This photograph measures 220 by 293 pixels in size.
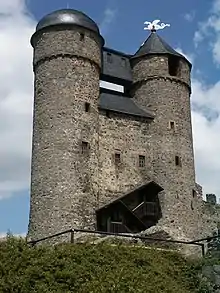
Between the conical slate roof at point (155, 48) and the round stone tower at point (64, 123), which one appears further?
the conical slate roof at point (155, 48)

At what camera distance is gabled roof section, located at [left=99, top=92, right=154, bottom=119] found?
3206cm

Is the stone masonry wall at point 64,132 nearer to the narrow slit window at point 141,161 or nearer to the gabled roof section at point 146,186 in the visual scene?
the gabled roof section at point 146,186

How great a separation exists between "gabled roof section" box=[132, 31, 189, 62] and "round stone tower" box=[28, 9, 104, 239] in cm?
344

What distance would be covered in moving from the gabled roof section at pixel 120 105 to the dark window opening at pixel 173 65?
313cm

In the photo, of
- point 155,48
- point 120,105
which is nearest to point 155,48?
point 155,48

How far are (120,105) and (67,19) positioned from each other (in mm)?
5647

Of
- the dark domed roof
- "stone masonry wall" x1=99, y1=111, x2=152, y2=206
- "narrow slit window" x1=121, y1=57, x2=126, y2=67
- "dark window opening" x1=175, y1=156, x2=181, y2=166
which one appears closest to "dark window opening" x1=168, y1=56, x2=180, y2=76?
"narrow slit window" x1=121, y1=57, x2=126, y2=67

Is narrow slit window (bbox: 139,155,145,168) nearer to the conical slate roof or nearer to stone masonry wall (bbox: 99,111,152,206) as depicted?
stone masonry wall (bbox: 99,111,152,206)

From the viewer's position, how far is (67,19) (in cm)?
3139

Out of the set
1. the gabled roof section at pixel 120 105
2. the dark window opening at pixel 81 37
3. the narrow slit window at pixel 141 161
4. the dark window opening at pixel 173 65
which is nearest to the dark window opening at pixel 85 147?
the gabled roof section at pixel 120 105

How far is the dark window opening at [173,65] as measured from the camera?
3456 cm

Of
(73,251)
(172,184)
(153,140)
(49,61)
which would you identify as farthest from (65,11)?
(73,251)

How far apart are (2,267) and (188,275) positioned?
5.95 m

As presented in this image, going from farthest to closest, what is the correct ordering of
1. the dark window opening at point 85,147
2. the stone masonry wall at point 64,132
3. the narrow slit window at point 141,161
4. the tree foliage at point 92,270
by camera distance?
1. the narrow slit window at point 141,161
2. the dark window opening at point 85,147
3. the stone masonry wall at point 64,132
4. the tree foliage at point 92,270
